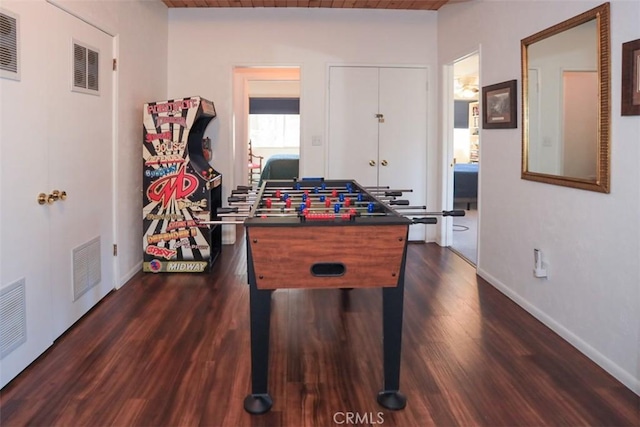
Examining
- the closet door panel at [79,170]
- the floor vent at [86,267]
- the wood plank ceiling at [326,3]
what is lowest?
the floor vent at [86,267]

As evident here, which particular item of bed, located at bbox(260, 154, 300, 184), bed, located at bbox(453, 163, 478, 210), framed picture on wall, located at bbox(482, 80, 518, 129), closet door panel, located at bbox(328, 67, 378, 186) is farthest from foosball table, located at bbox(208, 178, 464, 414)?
bed, located at bbox(260, 154, 300, 184)

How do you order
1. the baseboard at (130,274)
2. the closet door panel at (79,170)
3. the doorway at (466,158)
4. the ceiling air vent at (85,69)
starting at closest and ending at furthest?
the closet door panel at (79,170), the ceiling air vent at (85,69), the baseboard at (130,274), the doorway at (466,158)

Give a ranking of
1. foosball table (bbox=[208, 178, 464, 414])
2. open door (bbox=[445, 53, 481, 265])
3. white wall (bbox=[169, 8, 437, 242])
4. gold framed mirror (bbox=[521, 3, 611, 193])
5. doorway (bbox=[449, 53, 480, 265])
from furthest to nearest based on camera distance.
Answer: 1. doorway (bbox=[449, 53, 480, 265])
2. open door (bbox=[445, 53, 481, 265])
3. white wall (bbox=[169, 8, 437, 242])
4. gold framed mirror (bbox=[521, 3, 611, 193])
5. foosball table (bbox=[208, 178, 464, 414])

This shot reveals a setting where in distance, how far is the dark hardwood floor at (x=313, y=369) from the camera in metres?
2.10

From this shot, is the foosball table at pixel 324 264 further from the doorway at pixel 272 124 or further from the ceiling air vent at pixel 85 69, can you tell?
the doorway at pixel 272 124

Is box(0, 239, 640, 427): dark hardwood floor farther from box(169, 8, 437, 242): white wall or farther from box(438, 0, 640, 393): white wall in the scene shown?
box(169, 8, 437, 242): white wall

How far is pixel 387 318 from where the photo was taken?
219cm


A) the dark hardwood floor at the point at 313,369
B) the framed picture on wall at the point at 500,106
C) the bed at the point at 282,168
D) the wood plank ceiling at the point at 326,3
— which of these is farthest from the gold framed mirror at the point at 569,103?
the bed at the point at 282,168

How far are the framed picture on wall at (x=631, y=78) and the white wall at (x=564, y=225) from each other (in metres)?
0.05

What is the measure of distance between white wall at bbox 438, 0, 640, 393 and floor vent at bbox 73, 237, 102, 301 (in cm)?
298

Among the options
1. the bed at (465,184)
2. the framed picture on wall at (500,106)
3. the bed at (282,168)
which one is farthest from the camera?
the bed at (282,168)

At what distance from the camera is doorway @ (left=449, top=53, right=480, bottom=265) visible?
18.4 ft

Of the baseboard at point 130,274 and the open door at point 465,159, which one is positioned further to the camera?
the open door at point 465,159

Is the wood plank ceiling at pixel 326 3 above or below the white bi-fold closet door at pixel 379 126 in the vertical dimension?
above
